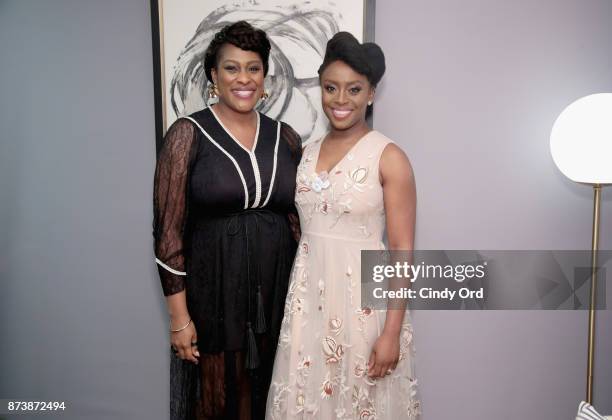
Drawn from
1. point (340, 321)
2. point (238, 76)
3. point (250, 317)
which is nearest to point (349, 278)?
point (340, 321)

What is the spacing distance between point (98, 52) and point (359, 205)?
4.27ft

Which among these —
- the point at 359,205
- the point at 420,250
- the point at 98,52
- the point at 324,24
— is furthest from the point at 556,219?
the point at 98,52

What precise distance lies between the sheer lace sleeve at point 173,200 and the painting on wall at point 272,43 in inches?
19.2

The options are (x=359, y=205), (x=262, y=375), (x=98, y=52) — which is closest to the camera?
(x=359, y=205)

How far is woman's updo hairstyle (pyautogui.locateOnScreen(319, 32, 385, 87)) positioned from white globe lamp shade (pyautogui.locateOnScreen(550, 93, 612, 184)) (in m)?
0.63

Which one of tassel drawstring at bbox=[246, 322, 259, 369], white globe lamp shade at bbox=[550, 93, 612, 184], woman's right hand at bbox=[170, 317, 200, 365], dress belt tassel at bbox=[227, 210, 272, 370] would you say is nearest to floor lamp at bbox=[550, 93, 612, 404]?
white globe lamp shade at bbox=[550, 93, 612, 184]

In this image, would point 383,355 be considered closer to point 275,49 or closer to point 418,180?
point 418,180

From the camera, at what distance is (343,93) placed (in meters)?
1.54

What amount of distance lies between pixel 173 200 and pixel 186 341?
1.46 ft

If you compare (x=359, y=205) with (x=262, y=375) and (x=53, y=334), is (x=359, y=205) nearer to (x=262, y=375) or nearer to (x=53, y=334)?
Answer: (x=262, y=375)

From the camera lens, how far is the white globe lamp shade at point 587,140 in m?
1.58

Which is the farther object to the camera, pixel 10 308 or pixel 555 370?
pixel 10 308

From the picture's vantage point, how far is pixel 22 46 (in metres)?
2.12
